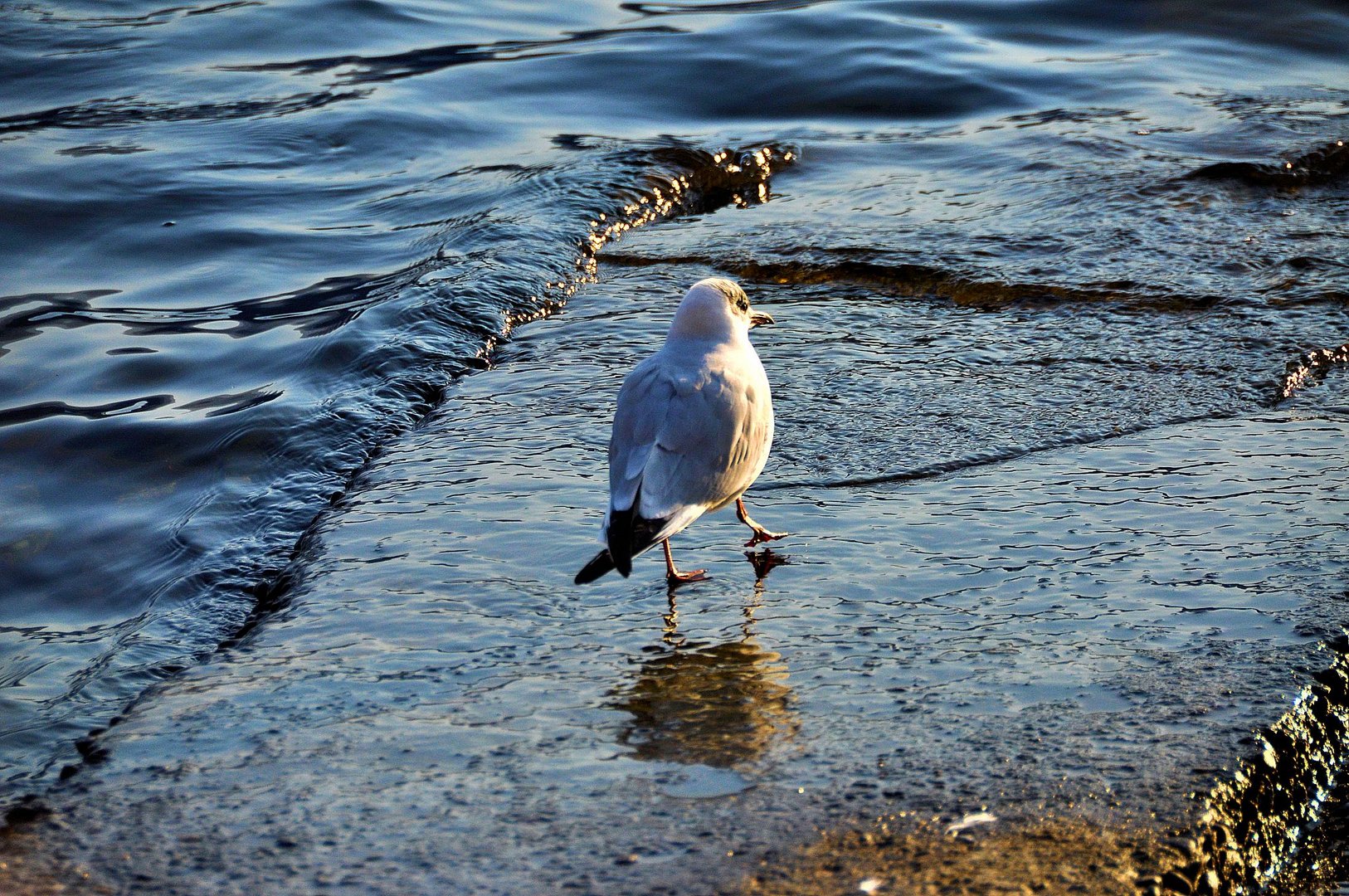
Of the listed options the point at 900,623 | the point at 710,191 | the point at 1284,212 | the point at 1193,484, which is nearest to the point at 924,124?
the point at 710,191

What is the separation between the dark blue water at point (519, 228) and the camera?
4.61m

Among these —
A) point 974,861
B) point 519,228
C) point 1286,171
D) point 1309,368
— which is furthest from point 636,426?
point 1286,171

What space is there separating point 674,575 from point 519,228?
3756mm

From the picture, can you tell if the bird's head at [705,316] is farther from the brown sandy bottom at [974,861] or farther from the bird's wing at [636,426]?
the brown sandy bottom at [974,861]

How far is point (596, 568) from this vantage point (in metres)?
3.45

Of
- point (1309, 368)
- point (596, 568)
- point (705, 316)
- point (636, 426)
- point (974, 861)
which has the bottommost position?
point (974, 861)

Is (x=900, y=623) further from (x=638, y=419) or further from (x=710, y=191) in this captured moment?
(x=710, y=191)

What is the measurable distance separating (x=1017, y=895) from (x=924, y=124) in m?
7.68

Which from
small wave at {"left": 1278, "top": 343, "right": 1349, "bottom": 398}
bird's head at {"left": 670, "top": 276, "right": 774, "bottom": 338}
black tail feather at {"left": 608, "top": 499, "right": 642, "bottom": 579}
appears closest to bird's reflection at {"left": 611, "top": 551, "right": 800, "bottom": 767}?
black tail feather at {"left": 608, "top": 499, "right": 642, "bottom": 579}

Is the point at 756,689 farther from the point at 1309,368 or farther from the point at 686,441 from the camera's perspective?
the point at 1309,368

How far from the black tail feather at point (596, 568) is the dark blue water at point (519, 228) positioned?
0.93 m

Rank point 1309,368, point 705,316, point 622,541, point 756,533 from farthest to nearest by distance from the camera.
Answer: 1. point 1309,368
2. point 705,316
3. point 756,533
4. point 622,541

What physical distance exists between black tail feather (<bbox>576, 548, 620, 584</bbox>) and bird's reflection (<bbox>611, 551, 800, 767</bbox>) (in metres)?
0.21

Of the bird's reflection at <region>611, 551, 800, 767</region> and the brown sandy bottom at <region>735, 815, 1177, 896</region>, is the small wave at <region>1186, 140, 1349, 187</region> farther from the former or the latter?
the brown sandy bottom at <region>735, 815, 1177, 896</region>
